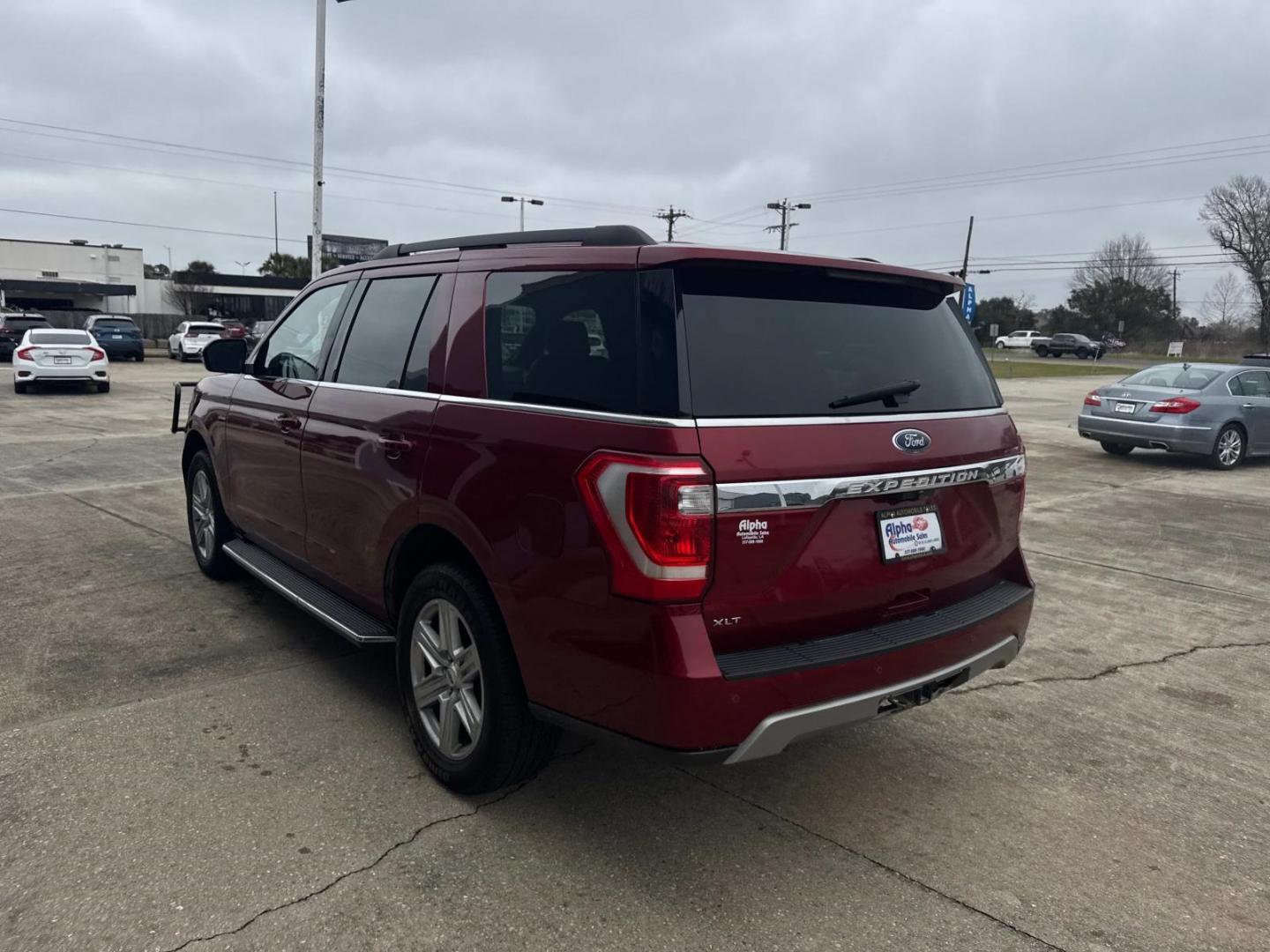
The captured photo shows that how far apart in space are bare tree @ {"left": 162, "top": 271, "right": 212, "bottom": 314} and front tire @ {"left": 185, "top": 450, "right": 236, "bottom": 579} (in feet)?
223

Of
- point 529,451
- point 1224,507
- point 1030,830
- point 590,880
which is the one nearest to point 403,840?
point 590,880

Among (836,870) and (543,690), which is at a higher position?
(543,690)

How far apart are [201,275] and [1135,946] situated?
7603 centimetres

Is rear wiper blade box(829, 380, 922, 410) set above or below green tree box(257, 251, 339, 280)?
below

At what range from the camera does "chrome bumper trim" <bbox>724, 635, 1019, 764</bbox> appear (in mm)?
2645

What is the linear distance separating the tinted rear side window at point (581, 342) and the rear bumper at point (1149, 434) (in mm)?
11744

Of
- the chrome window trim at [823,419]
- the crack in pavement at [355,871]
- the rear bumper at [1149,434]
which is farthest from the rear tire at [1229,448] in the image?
the crack in pavement at [355,871]

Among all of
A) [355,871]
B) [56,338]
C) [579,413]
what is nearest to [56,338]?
[56,338]

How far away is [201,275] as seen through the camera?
69188mm

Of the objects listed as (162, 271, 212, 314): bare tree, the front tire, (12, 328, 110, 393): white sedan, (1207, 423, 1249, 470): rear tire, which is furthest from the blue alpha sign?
(162, 271, 212, 314): bare tree

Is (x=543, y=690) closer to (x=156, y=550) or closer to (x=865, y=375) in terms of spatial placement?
(x=865, y=375)

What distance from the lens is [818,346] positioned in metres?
2.99

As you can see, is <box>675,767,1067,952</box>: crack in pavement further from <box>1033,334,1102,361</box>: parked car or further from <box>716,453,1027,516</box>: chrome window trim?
<box>1033,334,1102,361</box>: parked car

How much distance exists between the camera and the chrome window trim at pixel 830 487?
2580 mm
